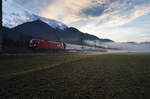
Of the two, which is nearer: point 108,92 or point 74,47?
point 108,92

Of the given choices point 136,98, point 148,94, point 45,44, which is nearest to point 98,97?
point 136,98

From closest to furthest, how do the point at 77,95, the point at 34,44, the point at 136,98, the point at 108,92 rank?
the point at 136,98 < the point at 77,95 < the point at 108,92 < the point at 34,44

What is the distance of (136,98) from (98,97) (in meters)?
1.18

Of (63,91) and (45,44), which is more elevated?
(45,44)

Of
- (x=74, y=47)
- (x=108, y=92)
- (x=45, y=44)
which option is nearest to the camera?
(x=108, y=92)

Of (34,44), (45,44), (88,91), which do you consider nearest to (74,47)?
(45,44)

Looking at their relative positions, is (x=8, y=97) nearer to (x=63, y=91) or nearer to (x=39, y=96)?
(x=39, y=96)

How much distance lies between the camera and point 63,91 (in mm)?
3418

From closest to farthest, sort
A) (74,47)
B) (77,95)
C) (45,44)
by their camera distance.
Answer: (77,95), (45,44), (74,47)

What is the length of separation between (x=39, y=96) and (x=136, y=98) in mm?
3122

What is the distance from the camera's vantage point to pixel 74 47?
5794 centimetres

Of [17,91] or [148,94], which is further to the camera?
[17,91]

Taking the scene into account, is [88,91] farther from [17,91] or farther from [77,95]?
[17,91]

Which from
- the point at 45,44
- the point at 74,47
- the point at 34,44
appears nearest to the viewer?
the point at 34,44
